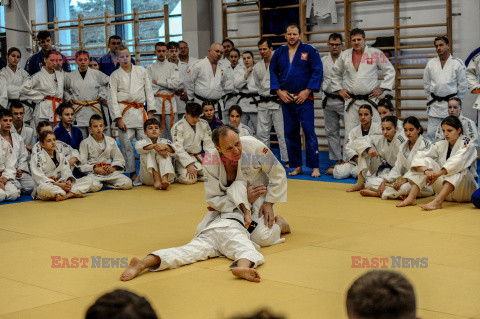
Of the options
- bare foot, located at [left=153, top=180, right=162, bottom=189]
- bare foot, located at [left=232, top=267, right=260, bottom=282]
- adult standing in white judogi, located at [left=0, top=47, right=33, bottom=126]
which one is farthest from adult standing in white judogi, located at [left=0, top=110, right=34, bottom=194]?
bare foot, located at [left=232, top=267, right=260, bottom=282]

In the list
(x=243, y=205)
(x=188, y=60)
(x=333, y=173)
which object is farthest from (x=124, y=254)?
(x=188, y=60)

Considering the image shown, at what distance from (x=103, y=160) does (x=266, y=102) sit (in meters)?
2.41

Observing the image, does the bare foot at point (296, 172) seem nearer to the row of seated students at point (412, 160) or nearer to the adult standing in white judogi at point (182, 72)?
the row of seated students at point (412, 160)

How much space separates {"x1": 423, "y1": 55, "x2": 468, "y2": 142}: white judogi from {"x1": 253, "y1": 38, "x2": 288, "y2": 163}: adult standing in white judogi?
194 cm

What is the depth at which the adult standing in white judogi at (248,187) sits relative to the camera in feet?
13.6

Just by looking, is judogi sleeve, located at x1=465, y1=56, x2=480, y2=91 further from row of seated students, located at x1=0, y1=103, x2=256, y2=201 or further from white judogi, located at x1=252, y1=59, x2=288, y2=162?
row of seated students, located at x1=0, y1=103, x2=256, y2=201

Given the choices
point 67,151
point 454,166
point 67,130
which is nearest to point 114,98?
point 67,130

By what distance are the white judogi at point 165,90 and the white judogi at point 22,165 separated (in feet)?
7.40

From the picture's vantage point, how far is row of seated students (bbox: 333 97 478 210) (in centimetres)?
553

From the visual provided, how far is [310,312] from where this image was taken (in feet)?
9.44

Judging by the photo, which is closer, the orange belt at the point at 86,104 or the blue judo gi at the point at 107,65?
the orange belt at the point at 86,104

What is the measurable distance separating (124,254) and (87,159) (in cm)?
330

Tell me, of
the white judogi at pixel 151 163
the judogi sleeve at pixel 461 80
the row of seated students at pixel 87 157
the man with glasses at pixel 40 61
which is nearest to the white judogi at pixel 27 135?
the row of seated students at pixel 87 157

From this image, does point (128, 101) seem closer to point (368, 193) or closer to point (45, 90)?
point (45, 90)
